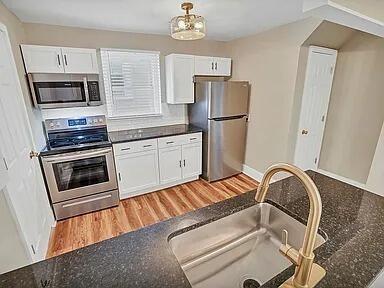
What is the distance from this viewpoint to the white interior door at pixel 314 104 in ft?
8.95

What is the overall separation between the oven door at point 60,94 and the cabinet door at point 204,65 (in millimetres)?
1667

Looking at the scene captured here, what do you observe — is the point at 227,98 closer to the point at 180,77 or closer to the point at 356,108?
the point at 180,77

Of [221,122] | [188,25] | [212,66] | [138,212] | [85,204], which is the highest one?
[188,25]

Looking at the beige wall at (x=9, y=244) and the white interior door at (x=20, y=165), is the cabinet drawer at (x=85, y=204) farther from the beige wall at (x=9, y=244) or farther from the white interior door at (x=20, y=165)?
the beige wall at (x=9, y=244)

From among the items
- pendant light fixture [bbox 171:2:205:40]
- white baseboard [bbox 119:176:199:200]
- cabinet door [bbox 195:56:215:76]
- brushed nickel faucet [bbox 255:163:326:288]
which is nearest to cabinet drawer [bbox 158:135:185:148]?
white baseboard [bbox 119:176:199:200]

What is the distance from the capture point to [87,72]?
8.14 ft

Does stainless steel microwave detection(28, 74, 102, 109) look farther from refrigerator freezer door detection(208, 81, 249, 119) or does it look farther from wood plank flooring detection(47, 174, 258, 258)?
refrigerator freezer door detection(208, 81, 249, 119)

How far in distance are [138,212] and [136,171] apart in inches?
22.0

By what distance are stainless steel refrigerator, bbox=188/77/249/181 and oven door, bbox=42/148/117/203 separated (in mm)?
1466

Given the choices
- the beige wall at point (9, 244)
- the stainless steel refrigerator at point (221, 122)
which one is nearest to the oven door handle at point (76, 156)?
the beige wall at point (9, 244)

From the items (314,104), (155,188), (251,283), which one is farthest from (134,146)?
(314,104)

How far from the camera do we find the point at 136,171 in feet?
9.35

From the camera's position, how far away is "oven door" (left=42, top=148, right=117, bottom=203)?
231 centimetres

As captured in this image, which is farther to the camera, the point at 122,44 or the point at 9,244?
the point at 122,44
